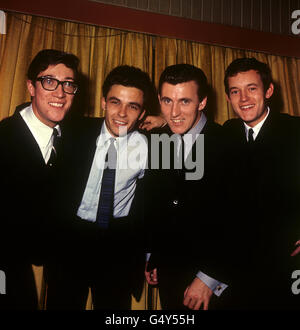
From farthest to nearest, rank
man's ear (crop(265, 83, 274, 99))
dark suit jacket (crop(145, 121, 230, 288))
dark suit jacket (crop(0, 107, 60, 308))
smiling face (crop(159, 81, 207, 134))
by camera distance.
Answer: man's ear (crop(265, 83, 274, 99)) < smiling face (crop(159, 81, 207, 134)) < dark suit jacket (crop(145, 121, 230, 288)) < dark suit jacket (crop(0, 107, 60, 308))

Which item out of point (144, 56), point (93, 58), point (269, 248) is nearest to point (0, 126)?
point (93, 58)

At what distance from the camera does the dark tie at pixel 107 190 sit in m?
1.66

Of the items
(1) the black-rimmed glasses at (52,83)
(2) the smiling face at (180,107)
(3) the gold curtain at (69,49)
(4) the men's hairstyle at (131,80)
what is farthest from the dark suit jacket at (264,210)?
(1) the black-rimmed glasses at (52,83)

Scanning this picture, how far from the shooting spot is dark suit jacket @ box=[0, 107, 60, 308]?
158 centimetres

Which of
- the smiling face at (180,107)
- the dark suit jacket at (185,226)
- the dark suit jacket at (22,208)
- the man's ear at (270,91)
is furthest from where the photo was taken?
the man's ear at (270,91)

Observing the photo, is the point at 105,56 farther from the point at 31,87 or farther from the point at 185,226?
the point at 185,226

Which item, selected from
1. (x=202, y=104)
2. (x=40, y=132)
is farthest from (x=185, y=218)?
(x=40, y=132)

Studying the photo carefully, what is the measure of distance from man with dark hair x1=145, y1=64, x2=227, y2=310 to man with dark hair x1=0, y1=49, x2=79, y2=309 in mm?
547

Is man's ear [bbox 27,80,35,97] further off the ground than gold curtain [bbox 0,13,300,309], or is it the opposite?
gold curtain [bbox 0,13,300,309]

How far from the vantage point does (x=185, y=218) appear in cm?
169

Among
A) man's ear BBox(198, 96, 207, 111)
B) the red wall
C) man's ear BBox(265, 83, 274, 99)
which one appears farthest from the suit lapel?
man's ear BBox(265, 83, 274, 99)

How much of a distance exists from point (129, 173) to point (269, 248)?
86 centimetres

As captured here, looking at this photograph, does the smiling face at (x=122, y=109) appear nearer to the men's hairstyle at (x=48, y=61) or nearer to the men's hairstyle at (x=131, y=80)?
Result: the men's hairstyle at (x=131, y=80)

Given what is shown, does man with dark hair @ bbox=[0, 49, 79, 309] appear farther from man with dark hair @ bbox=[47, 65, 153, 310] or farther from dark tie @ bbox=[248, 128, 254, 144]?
dark tie @ bbox=[248, 128, 254, 144]
